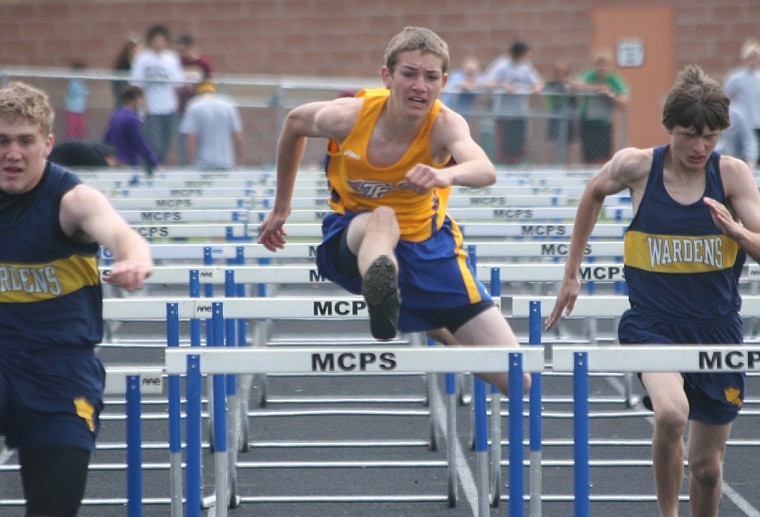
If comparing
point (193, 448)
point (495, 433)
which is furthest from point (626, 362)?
point (495, 433)

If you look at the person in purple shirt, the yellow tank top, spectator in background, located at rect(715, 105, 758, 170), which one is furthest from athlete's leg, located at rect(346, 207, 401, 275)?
the person in purple shirt

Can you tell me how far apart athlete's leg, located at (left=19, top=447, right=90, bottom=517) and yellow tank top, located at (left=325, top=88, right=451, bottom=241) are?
5.12 ft

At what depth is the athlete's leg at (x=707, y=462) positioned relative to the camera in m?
4.86

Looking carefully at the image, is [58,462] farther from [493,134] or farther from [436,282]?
[493,134]

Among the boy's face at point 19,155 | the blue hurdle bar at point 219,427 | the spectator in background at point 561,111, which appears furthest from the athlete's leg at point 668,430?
the spectator in background at point 561,111

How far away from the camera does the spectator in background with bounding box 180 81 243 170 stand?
48.0 feet

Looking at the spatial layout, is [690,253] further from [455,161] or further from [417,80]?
[417,80]

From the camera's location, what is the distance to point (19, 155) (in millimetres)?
3963

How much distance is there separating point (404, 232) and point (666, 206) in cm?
98

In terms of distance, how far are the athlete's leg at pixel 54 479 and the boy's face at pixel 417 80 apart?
173cm

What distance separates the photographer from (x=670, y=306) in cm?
486

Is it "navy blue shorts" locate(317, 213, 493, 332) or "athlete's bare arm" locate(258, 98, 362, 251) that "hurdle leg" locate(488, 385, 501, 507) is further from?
"athlete's bare arm" locate(258, 98, 362, 251)

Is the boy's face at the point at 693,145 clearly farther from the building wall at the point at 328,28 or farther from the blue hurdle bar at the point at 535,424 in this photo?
the building wall at the point at 328,28

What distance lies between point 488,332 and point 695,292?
774 millimetres
